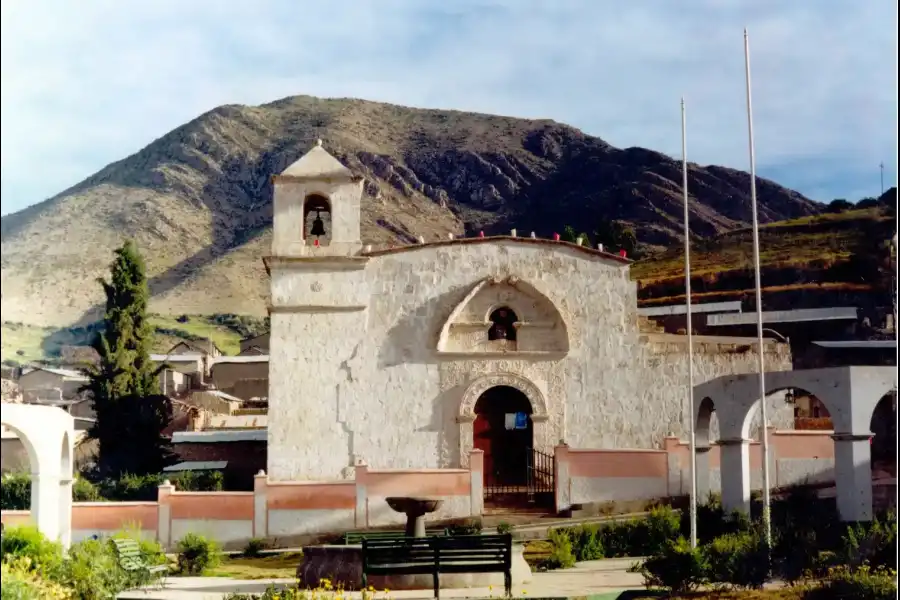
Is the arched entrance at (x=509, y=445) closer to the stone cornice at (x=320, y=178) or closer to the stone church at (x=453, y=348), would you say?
the stone church at (x=453, y=348)

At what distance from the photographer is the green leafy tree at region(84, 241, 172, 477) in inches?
599

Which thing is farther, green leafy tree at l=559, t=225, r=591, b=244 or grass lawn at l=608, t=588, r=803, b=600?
green leafy tree at l=559, t=225, r=591, b=244

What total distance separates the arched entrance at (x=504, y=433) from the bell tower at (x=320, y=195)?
256 cm

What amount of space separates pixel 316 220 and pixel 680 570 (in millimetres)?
7347

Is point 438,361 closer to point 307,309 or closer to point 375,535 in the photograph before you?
point 307,309

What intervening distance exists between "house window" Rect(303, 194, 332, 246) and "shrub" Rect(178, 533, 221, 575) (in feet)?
14.0

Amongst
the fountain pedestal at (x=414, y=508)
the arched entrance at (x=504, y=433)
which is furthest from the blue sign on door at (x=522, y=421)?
the fountain pedestal at (x=414, y=508)

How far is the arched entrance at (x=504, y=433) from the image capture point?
15282 mm

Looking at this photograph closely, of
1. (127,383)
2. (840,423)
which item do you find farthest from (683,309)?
(127,383)

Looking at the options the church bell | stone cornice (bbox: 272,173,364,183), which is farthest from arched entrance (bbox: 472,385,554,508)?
stone cornice (bbox: 272,173,364,183)

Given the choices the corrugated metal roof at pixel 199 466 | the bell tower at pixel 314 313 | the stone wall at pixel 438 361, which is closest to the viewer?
the bell tower at pixel 314 313

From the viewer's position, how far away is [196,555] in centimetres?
1239

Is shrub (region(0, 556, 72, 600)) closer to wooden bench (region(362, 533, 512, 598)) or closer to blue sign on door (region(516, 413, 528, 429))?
wooden bench (region(362, 533, 512, 598))

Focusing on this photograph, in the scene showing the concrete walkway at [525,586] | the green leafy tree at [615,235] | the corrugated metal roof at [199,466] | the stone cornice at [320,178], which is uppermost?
the stone cornice at [320,178]
